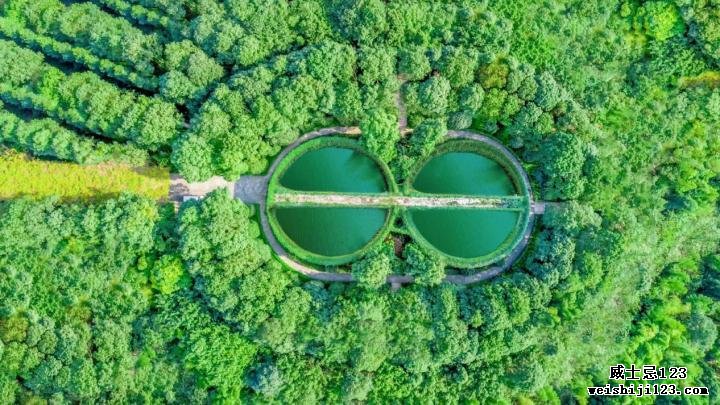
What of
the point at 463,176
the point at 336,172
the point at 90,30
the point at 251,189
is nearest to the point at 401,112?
the point at 336,172

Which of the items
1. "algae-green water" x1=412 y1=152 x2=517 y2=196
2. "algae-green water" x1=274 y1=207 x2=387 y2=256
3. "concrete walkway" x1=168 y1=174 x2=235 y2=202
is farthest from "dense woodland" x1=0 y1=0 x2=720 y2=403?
"algae-green water" x1=274 y1=207 x2=387 y2=256

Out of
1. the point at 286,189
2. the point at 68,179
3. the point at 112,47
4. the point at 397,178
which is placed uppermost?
the point at 112,47

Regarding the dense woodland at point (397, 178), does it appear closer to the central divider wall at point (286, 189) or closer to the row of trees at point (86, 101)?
the row of trees at point (86, 101)

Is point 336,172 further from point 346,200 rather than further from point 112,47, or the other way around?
point 112,47

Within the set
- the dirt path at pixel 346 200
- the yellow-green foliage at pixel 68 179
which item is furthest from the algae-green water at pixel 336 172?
the yellow-green foliage at pixel 68 179

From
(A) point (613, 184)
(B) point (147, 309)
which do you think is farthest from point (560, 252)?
(B) point (147, 309)
